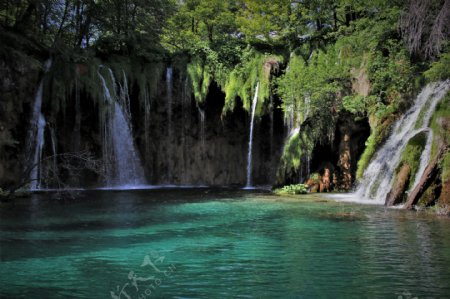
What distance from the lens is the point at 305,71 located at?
2200 cm

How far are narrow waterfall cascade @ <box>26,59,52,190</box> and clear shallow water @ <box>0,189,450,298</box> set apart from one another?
938 cm

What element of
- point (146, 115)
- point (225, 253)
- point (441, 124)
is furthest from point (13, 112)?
point (441, 124)

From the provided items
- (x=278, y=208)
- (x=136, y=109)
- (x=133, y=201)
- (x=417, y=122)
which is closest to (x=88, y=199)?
(x=133, y=201)

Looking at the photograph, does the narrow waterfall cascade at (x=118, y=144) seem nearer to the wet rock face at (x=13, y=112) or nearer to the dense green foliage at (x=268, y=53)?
the dense green foliage at (x=268, y=53)

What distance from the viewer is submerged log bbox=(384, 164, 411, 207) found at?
14797 millimetres

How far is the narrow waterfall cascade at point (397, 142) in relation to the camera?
1633 cm

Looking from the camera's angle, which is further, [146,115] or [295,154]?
[146,115]

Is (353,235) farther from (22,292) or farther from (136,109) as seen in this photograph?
(136,109)

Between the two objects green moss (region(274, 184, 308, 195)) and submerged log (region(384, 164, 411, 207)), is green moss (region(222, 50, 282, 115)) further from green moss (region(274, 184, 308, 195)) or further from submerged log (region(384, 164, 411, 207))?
submerged log (region(384, 164, 411, 207))

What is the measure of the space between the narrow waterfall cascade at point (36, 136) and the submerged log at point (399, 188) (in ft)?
50.8

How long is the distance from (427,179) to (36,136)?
17297 mm

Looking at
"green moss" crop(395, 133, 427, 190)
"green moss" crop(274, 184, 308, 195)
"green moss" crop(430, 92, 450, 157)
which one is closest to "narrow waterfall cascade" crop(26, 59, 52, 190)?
"green moss" crop(274, 184, 308, 195)

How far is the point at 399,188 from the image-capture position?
14.9 metres

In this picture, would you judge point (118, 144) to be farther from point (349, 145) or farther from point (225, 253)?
point (225, 253)
